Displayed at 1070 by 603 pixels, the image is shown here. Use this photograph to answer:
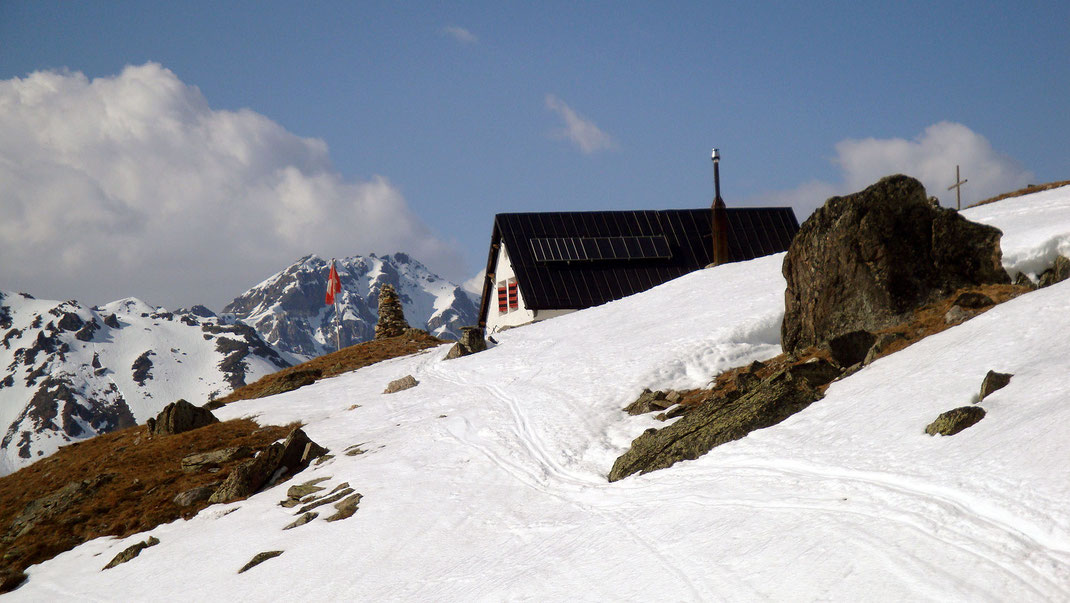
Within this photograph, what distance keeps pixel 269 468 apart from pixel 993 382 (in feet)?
49.7

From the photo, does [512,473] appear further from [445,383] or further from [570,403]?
[445,383]

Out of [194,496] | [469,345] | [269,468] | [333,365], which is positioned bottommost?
[194,496]

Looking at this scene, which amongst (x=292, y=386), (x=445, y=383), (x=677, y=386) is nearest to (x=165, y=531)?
(x=445, y=383)

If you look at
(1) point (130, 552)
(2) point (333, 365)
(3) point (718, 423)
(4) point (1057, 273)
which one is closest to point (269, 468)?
(1) point (130, 552)

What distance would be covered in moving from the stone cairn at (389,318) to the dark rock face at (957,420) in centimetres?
3863

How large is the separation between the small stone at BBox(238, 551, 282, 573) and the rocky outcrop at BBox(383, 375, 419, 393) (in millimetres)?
12428

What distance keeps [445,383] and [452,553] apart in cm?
1400

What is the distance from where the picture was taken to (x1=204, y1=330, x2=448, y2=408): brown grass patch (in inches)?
1233

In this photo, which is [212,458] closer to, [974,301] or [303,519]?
[303,519]

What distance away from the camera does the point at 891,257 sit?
1691 cm

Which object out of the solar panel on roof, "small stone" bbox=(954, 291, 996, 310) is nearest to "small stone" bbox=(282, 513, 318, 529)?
"small stone" bbox=(954, 291, 996, 310)

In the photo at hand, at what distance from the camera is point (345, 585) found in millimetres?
11844

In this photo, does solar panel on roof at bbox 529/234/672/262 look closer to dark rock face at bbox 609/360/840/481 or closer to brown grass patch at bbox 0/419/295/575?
brown grass patch at bbox 0/419/295/575

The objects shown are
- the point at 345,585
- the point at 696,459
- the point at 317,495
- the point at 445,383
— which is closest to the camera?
the point at 345,585
